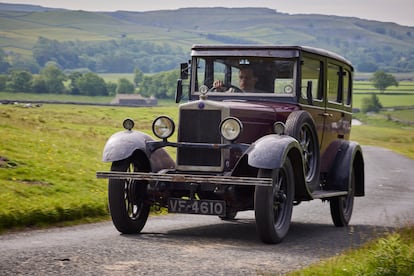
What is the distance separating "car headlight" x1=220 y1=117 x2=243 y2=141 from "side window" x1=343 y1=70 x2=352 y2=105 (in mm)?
4497

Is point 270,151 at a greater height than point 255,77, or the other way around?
point 255,77

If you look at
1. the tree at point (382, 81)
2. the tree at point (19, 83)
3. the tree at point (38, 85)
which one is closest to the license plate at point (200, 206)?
the tree at point (38, 85)

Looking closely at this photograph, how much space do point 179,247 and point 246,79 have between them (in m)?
3.53

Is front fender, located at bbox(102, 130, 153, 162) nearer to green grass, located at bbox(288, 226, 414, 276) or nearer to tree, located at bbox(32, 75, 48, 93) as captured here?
green grass, located at bbox(288, 226, 414, 276)

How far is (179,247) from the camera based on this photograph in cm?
994

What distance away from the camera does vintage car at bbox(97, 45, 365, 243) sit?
10797 millimetres

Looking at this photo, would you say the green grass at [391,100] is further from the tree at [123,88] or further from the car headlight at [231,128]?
the car headlight at [231,128]

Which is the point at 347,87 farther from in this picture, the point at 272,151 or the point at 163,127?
the point at 272,151

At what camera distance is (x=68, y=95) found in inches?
5443

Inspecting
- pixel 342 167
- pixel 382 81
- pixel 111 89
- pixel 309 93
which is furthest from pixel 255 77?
pixel 382 81

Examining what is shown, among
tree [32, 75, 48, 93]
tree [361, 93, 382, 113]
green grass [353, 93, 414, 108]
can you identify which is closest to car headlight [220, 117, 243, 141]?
tree [32, 75, 48, 93]

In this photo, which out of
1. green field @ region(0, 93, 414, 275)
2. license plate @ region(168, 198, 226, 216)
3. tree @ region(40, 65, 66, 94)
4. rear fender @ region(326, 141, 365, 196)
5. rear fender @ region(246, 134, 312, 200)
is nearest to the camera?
rear fender @ region(246, 134, 312, 200)

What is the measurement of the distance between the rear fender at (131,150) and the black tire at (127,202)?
0.42 ft

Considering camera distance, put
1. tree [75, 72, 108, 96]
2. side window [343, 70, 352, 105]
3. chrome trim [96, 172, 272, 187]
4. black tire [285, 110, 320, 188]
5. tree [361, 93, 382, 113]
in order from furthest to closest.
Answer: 1. tree [361, 93, 382, 113]
2. tree [75, 72, 108, 96]
3. side window [343, 70, 352, 105]
4. black tire [285, 110, 320, 188]
5. chrome trim [96, 172, 272, 187]
